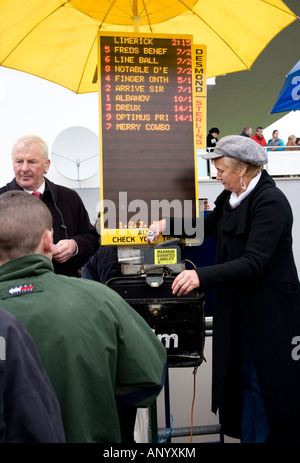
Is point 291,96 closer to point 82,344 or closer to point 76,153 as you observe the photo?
point 76,153

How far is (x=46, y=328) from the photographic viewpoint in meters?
1.05

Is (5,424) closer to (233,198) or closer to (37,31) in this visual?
(233,198)

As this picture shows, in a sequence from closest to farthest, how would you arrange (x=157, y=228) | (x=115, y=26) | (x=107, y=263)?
(x=157, y=228) < (x=115, y=26) < (x=107, y=263)

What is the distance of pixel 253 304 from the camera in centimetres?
193

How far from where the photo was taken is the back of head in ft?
3.60

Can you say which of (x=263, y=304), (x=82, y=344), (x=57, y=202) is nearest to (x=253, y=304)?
(x=263, y=304)

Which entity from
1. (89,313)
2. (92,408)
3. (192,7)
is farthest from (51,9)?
(92,408)

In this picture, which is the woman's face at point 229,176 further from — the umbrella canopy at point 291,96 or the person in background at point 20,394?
the umbrella canopy at point 291,96

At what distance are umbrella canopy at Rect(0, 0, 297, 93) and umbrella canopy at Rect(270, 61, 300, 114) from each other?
21.1 ft

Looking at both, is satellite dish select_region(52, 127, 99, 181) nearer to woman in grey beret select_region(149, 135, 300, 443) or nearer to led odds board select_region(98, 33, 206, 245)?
led odds board select_region(98, 33, 206, 245)

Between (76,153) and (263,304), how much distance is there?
192 inches

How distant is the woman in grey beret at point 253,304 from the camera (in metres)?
1.84

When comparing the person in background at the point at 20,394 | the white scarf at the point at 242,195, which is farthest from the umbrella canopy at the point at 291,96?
the person in background at the point at 20,394

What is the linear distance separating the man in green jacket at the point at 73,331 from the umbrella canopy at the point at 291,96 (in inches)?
334
